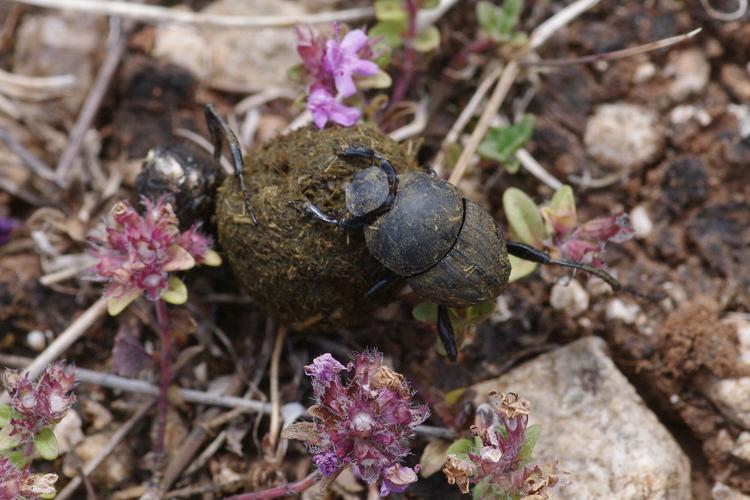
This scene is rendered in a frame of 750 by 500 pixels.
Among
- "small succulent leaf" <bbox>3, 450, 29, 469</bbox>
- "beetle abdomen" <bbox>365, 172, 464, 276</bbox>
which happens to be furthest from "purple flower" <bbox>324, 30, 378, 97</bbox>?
"small succulent leaf" <bbox>3, 450, 29, 469</bbox>

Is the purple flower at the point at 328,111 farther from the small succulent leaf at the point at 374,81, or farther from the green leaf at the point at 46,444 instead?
the green leaf at the point at 46,444

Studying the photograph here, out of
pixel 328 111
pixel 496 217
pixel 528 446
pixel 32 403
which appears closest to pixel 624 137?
pixel 496 217

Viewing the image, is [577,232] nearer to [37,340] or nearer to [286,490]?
[286,490]

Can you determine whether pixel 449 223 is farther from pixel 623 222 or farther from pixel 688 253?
pixel 688 253

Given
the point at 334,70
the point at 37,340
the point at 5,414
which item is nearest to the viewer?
the point at 5,414

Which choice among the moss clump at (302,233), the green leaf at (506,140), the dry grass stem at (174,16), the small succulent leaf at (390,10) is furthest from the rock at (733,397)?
the dry grass stem at (174,16)

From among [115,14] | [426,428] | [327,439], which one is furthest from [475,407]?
[115,14]

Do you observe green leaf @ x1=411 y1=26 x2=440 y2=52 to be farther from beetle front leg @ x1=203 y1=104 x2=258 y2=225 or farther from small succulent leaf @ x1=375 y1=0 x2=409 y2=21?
beetle front leg @ x1=203 y1=104 x2=258 y2=225
